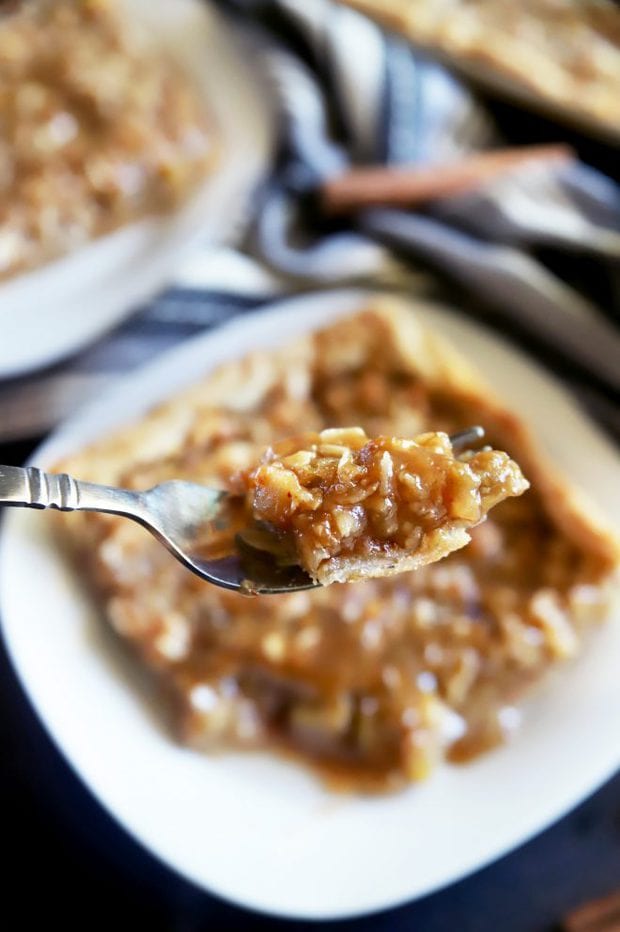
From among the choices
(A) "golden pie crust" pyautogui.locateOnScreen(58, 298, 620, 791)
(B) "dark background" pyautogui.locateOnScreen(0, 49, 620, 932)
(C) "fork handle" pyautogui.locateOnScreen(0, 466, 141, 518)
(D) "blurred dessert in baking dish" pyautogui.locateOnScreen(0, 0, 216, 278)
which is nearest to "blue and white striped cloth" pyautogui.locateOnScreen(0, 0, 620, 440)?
(D) "blurred dessert in baking dish" pyautogui.locateOnScreen(0, 0, 216, 278)

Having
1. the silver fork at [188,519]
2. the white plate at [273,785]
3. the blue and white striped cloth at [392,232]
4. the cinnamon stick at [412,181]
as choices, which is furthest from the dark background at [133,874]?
the cinnamon stick at [412,181]

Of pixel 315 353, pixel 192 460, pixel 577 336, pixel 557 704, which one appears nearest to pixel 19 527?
pixel 192 460

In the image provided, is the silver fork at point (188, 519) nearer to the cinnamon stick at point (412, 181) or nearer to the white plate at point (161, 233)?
the white plate at point (161, 233)

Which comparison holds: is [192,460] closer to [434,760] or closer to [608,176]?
[434,760]

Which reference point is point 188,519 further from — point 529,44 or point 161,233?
point 529,44

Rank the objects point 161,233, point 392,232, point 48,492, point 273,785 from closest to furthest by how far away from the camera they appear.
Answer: point 48,492
point 273,785
point 161,233
point 392,232

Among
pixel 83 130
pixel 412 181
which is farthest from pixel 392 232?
pixel 83 130
